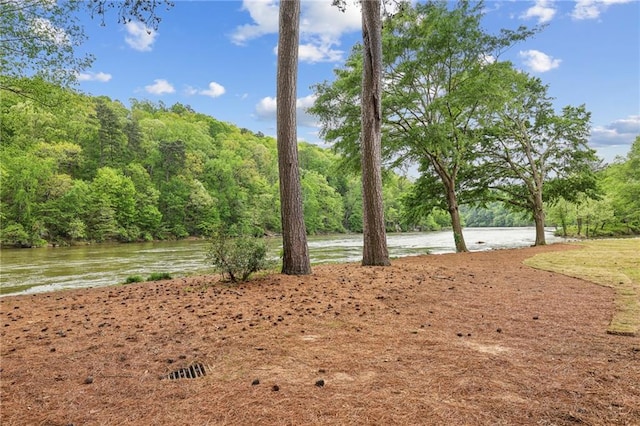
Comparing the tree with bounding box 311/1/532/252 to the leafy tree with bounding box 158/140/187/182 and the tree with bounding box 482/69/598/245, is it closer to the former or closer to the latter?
the tree with bounding box 482/69/598/245

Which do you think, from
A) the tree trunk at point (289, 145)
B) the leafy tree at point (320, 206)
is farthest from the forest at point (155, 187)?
the tree trunk at point (289, 145)

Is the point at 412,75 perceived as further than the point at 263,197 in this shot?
No

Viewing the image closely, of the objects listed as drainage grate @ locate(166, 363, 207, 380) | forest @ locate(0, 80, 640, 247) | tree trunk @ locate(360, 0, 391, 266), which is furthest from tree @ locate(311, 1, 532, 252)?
drainage grate @ locate(166, 363, 207, 380)

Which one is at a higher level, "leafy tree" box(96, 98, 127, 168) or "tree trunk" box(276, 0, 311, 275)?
"leafy tree" box(96, 98, 127, 168)

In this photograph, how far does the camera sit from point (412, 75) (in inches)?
575

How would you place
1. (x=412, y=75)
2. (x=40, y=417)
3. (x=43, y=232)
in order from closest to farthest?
(x=40, y=417), (x=412, y=75), (x=43, y=232)

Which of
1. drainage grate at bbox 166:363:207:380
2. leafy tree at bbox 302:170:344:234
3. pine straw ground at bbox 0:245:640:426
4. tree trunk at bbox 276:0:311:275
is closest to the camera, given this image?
pine straw ground at bbox 0:245:640:426

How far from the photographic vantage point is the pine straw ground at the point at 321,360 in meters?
2.27

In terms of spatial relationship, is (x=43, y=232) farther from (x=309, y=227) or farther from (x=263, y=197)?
(x=309, y=227)

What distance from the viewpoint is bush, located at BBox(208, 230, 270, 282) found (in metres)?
6.67

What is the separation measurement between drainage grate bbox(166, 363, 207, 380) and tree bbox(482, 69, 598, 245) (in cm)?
1774

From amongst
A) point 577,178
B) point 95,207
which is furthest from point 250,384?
point 95,207

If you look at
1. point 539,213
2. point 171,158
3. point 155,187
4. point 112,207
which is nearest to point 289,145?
point 539,213

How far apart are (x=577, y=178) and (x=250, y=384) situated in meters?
21.2
